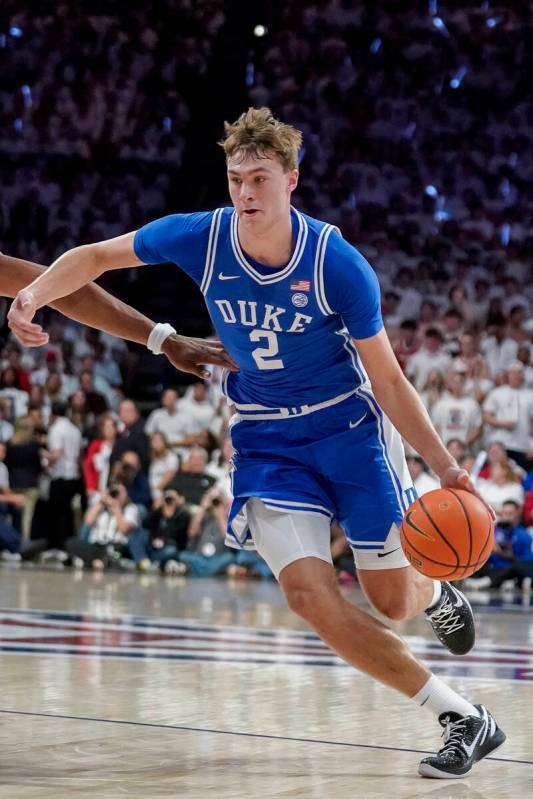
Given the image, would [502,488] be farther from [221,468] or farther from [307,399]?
[307,399]

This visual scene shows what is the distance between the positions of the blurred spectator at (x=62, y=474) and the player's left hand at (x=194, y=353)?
410 inches

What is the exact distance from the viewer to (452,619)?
506 cm

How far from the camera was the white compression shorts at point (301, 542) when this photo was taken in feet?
14.8

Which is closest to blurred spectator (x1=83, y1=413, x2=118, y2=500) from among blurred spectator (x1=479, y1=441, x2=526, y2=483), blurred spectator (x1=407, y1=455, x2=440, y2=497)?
blurred spectator (x1=407, y1=455, x2=440, y2=497)

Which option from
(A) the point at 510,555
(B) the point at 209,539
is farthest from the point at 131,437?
(A) the point at 510,555

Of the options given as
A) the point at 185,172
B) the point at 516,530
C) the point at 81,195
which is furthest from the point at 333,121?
the point at 516,530

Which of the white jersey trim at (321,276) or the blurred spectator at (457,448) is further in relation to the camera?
the blurred spectator at (457,448)

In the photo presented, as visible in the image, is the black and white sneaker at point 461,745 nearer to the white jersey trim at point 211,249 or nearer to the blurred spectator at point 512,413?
the white jersey trim at point 211,249

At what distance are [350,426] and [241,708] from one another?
137 centimetres

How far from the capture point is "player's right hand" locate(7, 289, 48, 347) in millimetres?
4215

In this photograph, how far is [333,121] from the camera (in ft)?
63.6

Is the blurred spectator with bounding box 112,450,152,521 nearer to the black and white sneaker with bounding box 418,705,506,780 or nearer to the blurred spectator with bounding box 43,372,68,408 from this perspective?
the blurred spectator with bounding box 43,372,68,408

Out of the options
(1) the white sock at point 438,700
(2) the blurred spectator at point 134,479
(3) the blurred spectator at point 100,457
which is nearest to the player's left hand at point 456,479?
(1) the white sock at point 438,700

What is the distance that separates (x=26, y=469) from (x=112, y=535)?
5.72ft
